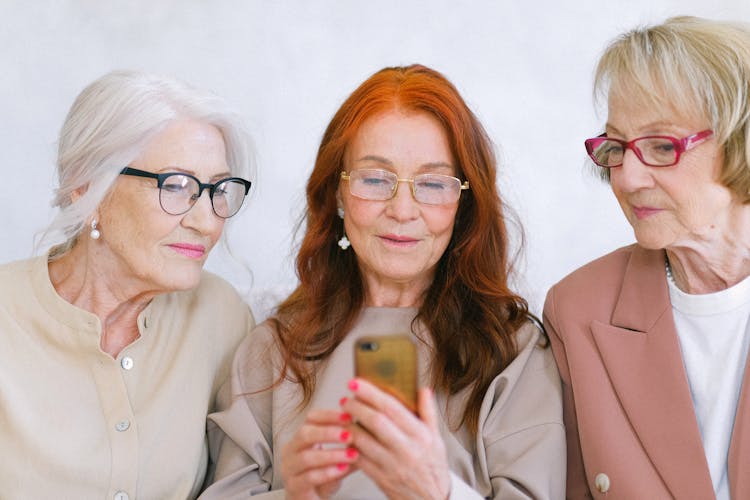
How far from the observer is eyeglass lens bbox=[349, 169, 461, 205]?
248cm

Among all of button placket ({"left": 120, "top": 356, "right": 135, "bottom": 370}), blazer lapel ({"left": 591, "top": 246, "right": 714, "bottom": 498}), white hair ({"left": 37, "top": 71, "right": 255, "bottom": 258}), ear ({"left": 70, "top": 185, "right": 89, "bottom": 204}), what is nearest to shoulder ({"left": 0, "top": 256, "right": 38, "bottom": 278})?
white hair ({"left": 37, "top": 71, "right": 255, "bottom": 258})

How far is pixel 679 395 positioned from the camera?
2.29 m

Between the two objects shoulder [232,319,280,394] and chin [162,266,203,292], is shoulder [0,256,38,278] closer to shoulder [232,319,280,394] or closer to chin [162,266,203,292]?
chin [162,266,203,292]

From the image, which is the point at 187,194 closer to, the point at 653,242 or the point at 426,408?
the point at 426,408

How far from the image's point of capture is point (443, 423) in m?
2.50

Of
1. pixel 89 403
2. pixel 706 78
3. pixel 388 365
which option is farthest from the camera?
pixel 89 403

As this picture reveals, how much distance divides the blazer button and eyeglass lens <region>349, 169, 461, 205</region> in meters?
0.78

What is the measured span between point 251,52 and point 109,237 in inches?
58.2

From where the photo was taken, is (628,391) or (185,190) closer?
(628,391)

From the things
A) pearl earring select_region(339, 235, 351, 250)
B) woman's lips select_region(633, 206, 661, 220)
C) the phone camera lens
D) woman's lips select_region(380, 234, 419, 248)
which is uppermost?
woman's lips select_region(633, 206, 661, 220)

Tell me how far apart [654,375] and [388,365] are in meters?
0.82

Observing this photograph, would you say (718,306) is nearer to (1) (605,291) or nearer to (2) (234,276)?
(1) (605,291)

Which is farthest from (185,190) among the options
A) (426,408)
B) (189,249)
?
(426,408)

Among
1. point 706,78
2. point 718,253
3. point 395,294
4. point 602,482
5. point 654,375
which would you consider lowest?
point 602,482
